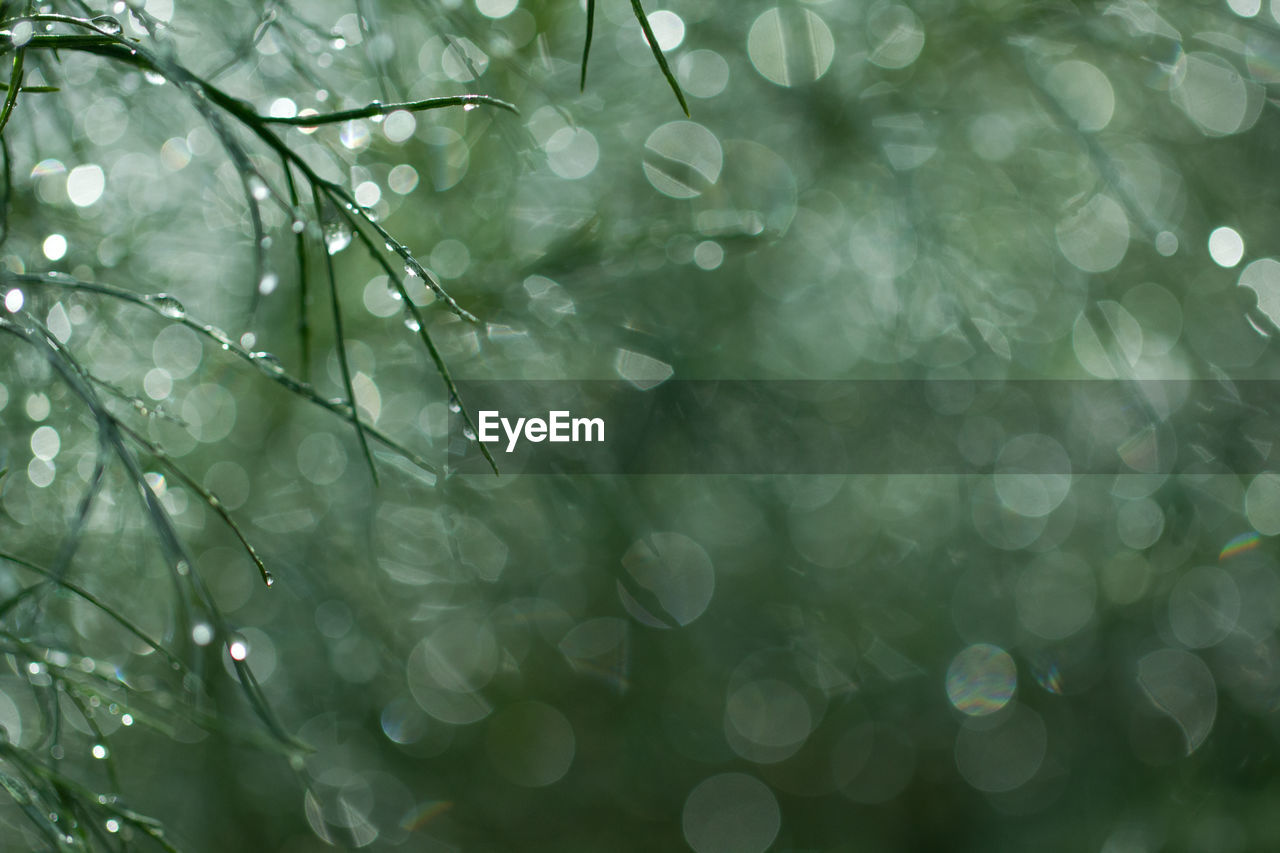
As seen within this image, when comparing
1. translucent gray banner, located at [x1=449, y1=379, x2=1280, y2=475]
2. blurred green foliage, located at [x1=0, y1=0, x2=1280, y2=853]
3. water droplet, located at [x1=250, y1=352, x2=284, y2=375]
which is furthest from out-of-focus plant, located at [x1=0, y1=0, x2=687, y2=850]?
translucent gray banner, located at [x1=449, y1=379, x2=1280, y2=475]

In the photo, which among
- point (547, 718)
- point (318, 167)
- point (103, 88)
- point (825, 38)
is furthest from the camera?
point (547, 718)

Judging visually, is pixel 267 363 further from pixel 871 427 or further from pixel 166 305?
pixel 871 427

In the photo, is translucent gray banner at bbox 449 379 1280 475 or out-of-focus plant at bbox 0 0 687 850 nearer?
out-of-focus plant at bbox 0 0 687 850

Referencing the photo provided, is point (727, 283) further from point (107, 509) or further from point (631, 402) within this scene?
point (107, 509)

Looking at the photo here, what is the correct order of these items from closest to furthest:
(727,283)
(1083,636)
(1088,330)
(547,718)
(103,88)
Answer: (103,88) < (727,283) < (1088,330) < (547,718) < (1083,636)

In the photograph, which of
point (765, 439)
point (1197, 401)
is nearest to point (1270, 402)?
point (1197, 401)

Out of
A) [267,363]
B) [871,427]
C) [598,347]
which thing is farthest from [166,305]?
[871,427]

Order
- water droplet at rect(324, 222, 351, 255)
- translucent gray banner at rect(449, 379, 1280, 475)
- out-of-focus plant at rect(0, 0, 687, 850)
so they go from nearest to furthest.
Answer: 1. out-of-focus plant at rect(0, 0, 687, 850)
2. water droplet at rect(324, 222, 351, 255)
3. translucent gray banner at rect(449, 379, 1280, 475)

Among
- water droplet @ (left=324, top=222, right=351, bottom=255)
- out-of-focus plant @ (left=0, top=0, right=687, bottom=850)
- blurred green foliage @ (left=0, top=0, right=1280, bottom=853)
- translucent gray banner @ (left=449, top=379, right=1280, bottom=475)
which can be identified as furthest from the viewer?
translucent gray banner @ (left=449, top=379, right=1280, bottom=475)

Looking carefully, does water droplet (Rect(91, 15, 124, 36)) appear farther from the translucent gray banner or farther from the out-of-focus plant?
the translucent gray banner
